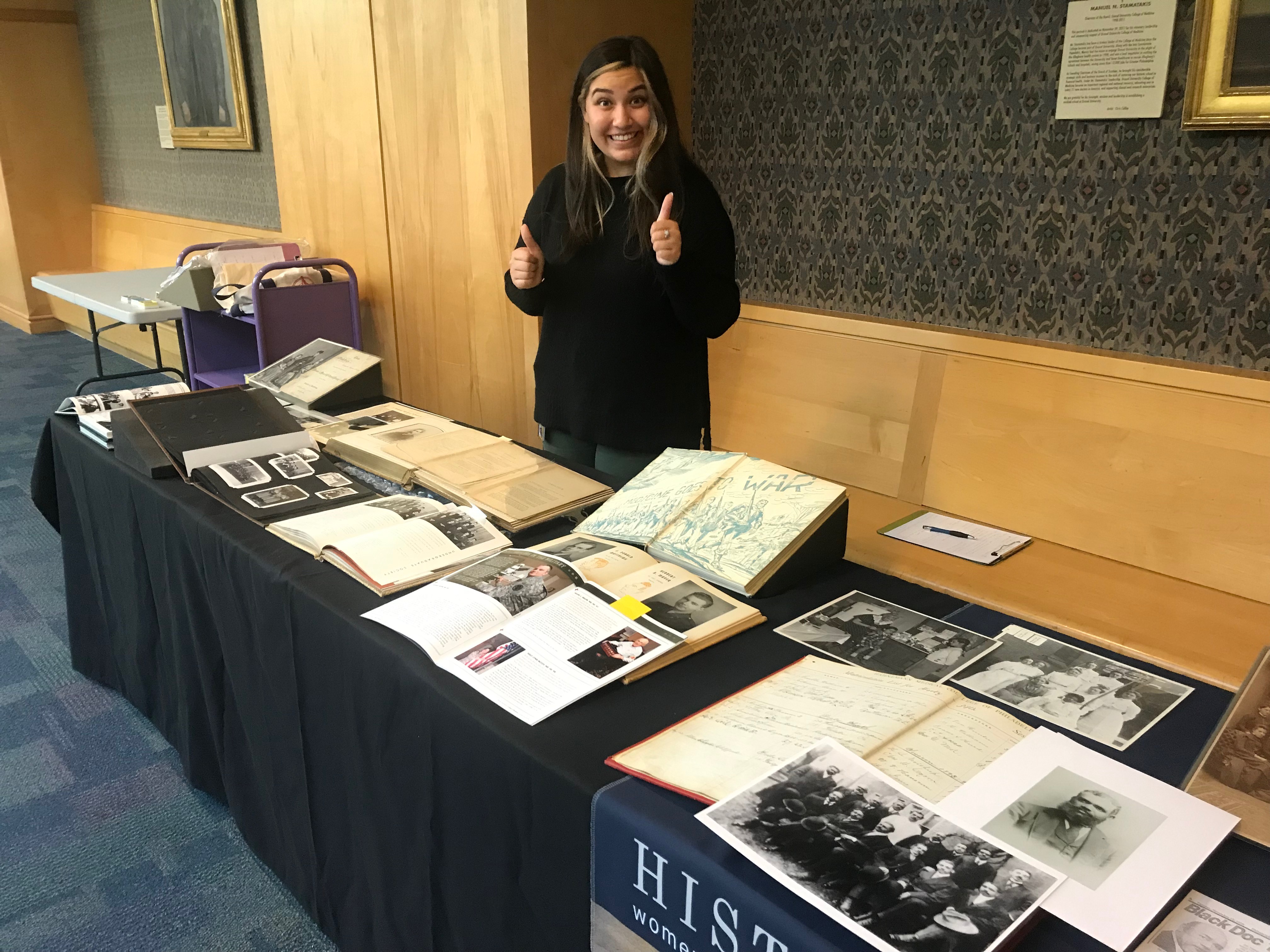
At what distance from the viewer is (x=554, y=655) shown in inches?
42.7

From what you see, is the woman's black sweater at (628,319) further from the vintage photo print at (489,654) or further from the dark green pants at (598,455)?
the vintage photo print at (489,654)

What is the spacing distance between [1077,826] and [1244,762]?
219mm

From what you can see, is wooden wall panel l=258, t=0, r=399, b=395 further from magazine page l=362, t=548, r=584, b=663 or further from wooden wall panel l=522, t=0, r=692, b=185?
magazine page l=362, t=548, r=584, b=663

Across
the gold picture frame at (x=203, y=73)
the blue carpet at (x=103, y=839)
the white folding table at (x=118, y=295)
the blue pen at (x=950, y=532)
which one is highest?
the gold picture frame at (x=203, y=73)

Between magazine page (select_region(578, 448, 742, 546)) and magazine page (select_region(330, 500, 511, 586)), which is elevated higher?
magazine page (select_region(578, 448, 742, 546))

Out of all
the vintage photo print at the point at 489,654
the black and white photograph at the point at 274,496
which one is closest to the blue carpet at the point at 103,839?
the black and white photograph at the point at 274,496

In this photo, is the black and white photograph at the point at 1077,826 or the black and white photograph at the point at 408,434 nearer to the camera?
the black and white photograph at the point at 1077,826

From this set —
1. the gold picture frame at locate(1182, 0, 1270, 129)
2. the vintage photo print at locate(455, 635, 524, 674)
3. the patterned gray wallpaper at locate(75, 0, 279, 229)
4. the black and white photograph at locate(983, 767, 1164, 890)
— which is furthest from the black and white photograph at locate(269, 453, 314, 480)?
the patterned gray wallpaper at locate(75, 0, 279, 229)

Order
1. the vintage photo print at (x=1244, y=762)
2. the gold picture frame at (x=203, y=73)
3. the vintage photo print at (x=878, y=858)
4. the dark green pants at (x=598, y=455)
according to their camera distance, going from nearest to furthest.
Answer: the vintage photo print at (x=878, y=858), the vintage photo print at (x=1244, y=762), the dark green pants at (x=598, y=455), the gold picture frame at (x=203, y=73)

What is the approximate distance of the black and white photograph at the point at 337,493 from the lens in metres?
1.63

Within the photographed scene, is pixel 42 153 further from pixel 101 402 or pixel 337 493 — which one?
pixel 337 493

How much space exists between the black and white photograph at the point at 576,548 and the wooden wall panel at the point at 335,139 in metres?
2.07

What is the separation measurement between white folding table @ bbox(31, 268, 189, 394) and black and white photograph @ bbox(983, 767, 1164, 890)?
125 inches

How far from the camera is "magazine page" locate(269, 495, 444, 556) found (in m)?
1.42
